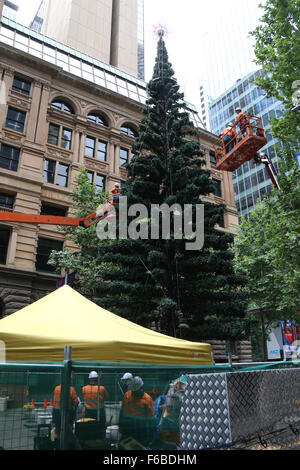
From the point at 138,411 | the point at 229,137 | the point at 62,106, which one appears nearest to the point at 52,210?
the point at 62,106

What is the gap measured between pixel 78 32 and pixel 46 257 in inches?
1796

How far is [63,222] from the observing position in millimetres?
12750

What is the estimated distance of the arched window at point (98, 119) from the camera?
27984mm

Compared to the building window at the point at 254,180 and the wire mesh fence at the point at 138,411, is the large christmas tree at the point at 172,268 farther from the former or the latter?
the building window at the point at 254,180

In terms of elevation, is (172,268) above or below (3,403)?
above

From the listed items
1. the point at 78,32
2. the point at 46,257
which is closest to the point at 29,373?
the point at 46,257

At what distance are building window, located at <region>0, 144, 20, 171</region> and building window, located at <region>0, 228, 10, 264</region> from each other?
4.43m

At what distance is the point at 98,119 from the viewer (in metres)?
28.5

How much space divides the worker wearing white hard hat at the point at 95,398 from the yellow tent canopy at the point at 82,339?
1.95 m

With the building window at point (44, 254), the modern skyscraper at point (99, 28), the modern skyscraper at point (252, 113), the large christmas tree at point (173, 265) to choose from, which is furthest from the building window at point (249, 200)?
the large christmas tree at point (173, 265)

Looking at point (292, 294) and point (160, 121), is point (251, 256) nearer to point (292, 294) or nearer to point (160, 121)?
point (292, 294)

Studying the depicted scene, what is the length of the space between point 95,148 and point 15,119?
6.23 m

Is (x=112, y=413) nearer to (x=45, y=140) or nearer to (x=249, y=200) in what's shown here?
(x=45, y=140)

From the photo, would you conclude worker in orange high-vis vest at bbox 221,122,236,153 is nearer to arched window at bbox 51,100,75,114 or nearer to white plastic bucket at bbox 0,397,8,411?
white plastic bucket at bbox 0,397,8,411
